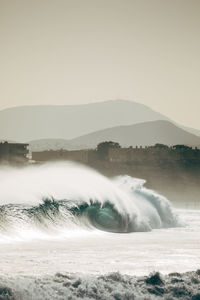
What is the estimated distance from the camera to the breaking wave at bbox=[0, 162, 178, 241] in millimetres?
22844

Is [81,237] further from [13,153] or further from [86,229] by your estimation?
[13,153]

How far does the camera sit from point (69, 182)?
105 ft

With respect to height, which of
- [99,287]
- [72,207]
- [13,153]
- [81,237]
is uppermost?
[13,153]

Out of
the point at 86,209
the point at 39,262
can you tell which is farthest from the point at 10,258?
the point at 86,209

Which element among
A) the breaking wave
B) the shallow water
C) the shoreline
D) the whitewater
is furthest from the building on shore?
the shoreline

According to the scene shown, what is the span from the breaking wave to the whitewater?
4 centimetres

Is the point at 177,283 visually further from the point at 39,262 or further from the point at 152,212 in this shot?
the point at 152,212

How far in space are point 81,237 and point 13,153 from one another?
90105 mm

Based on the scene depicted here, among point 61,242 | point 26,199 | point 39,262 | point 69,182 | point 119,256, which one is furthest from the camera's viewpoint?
point 69,182

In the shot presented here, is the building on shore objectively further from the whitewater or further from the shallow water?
the shallow water

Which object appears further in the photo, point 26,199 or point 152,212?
point 152,212

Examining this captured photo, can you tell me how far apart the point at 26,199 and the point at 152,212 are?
9.32 metres

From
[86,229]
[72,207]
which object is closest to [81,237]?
[86,229]

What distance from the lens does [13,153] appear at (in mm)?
111812
